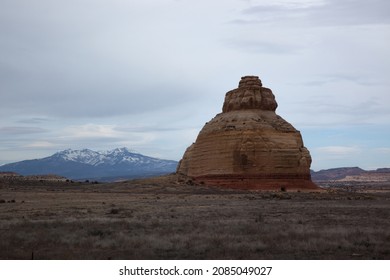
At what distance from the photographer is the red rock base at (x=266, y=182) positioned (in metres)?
70.2

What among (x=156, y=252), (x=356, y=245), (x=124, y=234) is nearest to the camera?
(x=156, y=252)

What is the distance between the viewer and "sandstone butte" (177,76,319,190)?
71.6 meters

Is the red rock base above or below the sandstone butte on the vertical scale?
below

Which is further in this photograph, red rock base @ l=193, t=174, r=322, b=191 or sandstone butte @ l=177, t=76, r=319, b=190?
sandstone butte @ l=177, t=76, r=319, b=190

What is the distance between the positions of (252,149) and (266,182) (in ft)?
17.4

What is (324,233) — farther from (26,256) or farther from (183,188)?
(183,188)

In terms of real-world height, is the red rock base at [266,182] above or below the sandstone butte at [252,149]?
below

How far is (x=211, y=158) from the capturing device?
251 ft

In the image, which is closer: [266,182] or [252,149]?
[266,182]

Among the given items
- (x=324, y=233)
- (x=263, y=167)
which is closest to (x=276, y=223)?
(x=324, y=233)

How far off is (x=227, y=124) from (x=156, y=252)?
2470 inches

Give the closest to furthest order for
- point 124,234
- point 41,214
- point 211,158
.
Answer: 1. point 124,234
2. point 41,214
3. point 211,158

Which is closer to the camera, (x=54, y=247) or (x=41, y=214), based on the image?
(x=54, y=247)

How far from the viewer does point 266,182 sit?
232 ft
